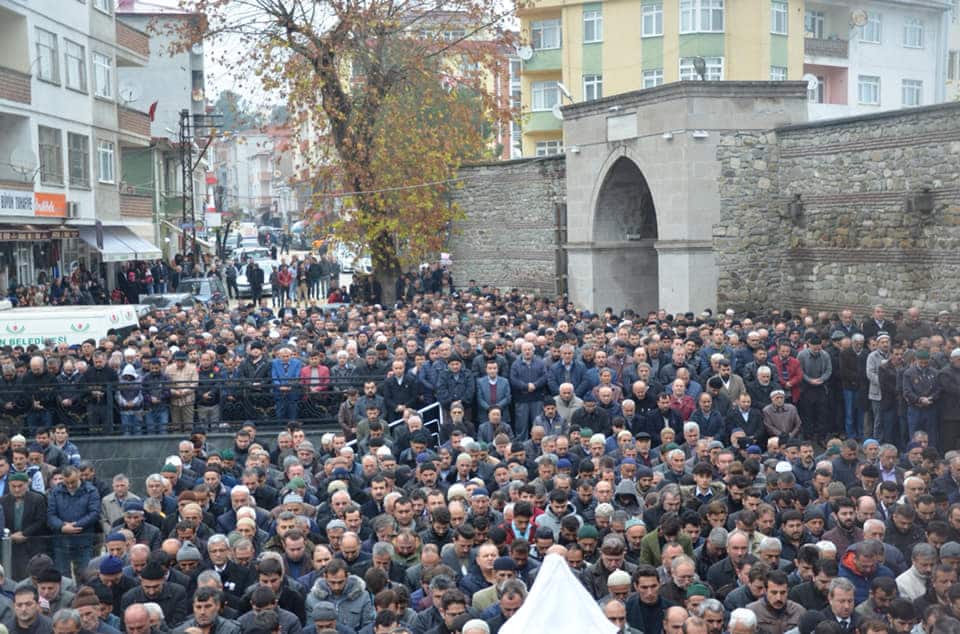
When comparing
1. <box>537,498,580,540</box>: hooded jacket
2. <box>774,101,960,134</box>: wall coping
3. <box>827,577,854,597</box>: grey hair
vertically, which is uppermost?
<box>774,101,960,134</box>: wall coping

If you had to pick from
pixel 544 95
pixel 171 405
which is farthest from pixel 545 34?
pixel 171 405

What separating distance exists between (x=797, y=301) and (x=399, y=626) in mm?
16349

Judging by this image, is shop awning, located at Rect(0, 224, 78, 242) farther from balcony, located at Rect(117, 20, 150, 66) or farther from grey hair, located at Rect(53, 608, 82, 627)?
grey hair, located at Rect(53, 608, 82, 627)

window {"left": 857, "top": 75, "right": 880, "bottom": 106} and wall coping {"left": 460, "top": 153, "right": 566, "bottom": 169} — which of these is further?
window {"left": 857, "top": 75, "right": 880, "bottom": 106}

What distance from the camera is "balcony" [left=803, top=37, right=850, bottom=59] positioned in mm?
48375

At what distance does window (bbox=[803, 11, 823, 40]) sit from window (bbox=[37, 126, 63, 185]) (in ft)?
94.1

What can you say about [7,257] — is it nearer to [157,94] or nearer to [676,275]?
[676,275]

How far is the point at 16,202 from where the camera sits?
30.0m

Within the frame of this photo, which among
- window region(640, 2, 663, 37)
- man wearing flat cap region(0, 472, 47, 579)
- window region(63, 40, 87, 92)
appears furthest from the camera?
window region(640, 2, 663, 37)

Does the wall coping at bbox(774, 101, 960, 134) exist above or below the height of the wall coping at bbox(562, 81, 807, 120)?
below

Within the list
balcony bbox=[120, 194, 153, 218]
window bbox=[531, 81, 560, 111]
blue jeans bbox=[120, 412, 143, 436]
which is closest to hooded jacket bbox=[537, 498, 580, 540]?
blue jeans bbox=[120, 412, 143, 436]

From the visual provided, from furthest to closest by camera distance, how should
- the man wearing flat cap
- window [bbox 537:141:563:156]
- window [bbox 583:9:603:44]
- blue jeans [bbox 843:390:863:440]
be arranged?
window [bbox 537:141:563:156]
window [bbox 583:9:603:44]
blue jeans [bbox 843:390:863:440]
the man wearing flat cap

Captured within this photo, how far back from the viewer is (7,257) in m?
31.6

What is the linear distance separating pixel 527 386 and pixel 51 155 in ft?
71.7
